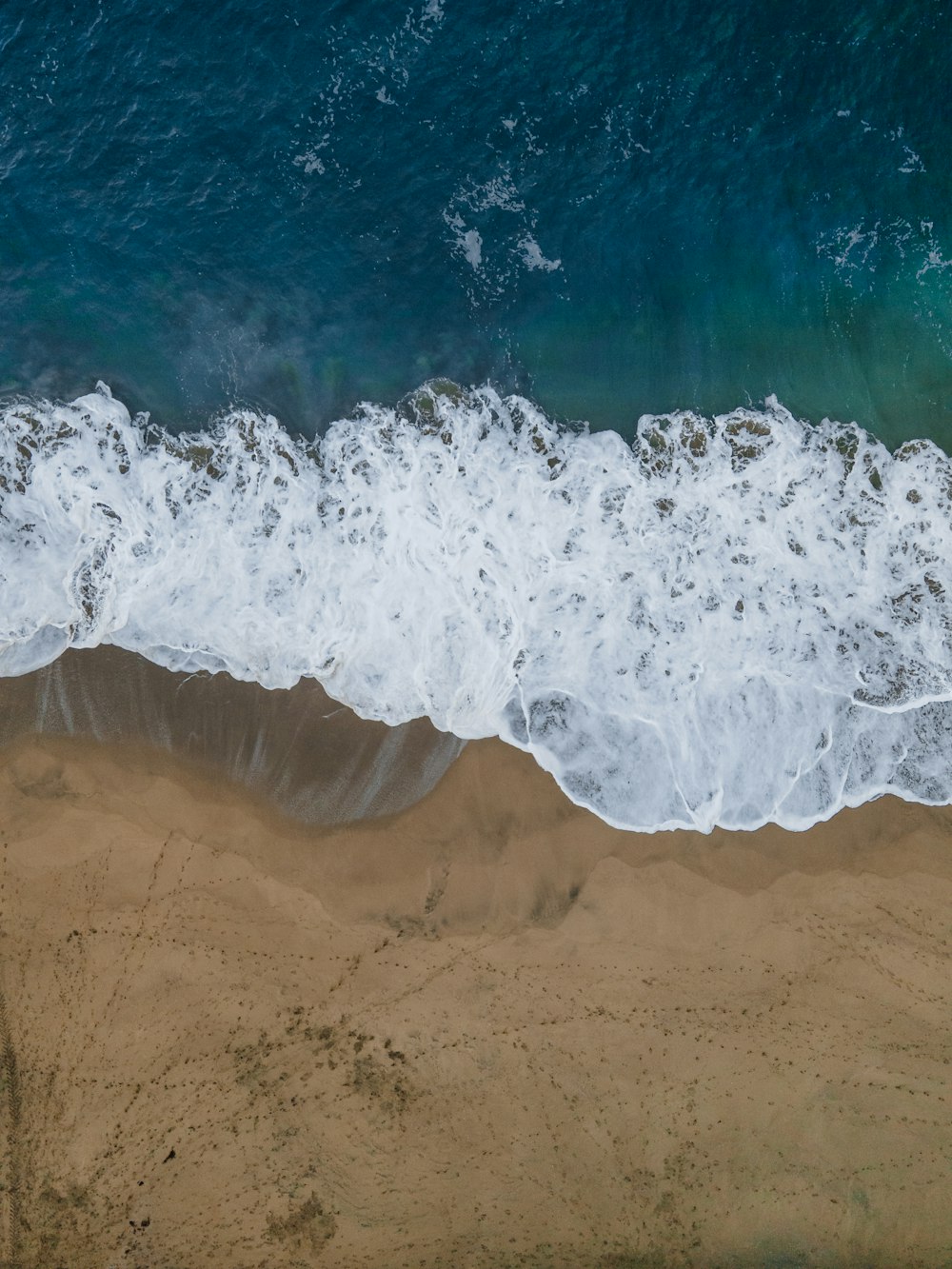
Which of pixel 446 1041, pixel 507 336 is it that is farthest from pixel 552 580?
pixel 446 1041

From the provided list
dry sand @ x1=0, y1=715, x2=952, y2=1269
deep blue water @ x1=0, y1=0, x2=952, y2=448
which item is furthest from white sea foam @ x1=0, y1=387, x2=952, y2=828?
dry sand @ x1=0, y1=715, x2=952, y2=1269

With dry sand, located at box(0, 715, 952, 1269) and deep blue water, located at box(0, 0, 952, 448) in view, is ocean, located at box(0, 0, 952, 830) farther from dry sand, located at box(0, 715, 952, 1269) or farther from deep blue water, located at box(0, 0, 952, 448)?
dry sand, located at box(0, 715, 952, 1269)

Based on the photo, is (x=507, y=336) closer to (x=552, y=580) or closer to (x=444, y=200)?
(x=444, y=200)

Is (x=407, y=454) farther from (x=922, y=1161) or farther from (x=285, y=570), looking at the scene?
(x=922, y=1161)

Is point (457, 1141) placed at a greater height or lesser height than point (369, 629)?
lesser

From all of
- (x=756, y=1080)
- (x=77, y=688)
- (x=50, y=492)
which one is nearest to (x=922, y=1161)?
(x=756, y=1080)

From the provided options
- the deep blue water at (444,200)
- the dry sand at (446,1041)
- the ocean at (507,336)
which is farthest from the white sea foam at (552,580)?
the dry sand at (446,1041)
